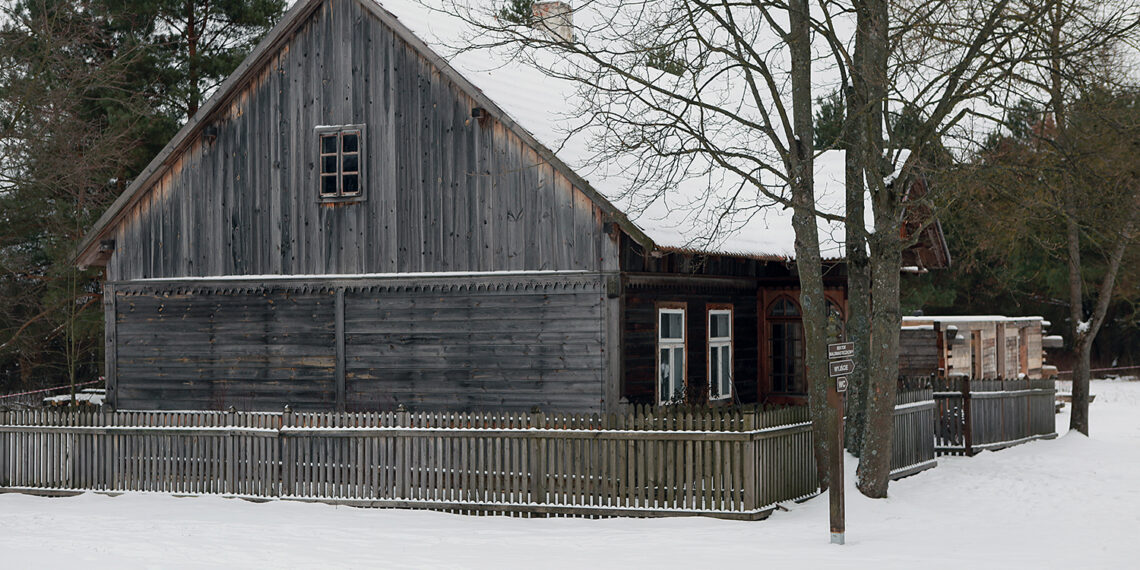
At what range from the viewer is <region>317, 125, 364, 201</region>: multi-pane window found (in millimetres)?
21172

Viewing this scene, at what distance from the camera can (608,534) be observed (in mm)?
14766

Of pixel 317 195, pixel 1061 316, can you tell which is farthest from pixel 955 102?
pixel 1061 316

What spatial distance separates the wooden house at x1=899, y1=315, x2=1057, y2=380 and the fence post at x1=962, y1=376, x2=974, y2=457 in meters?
7.00

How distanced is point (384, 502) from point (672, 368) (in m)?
6.23

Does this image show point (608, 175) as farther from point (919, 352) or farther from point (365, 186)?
point (919, 352)

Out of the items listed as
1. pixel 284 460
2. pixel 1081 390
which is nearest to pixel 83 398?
pixel 284 460

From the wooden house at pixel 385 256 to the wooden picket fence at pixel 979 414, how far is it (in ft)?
13.0

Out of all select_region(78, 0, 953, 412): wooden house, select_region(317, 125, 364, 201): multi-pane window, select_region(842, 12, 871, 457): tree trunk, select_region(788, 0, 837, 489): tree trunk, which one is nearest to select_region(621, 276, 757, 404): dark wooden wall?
select_region(78, 0, 953, 412): wooden house

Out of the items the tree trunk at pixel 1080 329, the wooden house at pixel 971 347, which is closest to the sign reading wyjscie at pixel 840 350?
the tree trunk at pixel 1080 329

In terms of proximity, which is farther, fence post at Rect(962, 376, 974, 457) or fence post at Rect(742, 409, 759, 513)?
fence post at Rect(962, 376, 974, 457)

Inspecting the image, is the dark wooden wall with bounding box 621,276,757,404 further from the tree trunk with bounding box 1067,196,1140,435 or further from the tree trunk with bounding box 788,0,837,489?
the tree trunk with bounding box 1067,196,1140,435

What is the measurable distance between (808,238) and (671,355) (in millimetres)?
4919

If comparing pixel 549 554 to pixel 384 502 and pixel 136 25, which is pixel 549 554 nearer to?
pixel 384 502

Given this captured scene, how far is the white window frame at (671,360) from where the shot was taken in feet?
68.1
